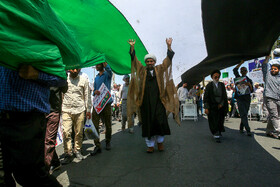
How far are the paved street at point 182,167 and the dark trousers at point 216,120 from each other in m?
0.68

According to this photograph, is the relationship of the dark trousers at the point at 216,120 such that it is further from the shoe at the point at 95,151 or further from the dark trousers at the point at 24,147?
the dark trousers at the point at 24,147

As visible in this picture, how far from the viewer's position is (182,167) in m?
3.09

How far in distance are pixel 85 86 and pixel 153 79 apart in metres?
1.44

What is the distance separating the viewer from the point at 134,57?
12.4 feet

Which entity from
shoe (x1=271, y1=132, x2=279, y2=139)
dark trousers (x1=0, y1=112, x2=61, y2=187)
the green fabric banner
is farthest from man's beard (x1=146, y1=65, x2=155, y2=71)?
shoe (x1=271, y1=132, x2=279, y2=139)

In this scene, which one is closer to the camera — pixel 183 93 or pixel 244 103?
pixel 244 103

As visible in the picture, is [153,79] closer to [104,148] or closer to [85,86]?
[85,86]

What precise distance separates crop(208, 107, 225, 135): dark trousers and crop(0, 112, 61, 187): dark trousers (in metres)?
4.40

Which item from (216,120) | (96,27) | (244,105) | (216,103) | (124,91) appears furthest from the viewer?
(124,91)

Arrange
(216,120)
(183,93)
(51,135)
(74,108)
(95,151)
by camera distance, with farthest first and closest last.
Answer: (183,93)
(216,120)
(95,151)
(74,108)
(51,135)

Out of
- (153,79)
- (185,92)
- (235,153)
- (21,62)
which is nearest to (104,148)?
(153,79)

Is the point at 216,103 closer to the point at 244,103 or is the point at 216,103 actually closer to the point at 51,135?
the point at 244,103

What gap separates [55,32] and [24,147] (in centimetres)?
94

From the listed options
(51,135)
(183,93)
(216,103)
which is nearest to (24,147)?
(51,135)
